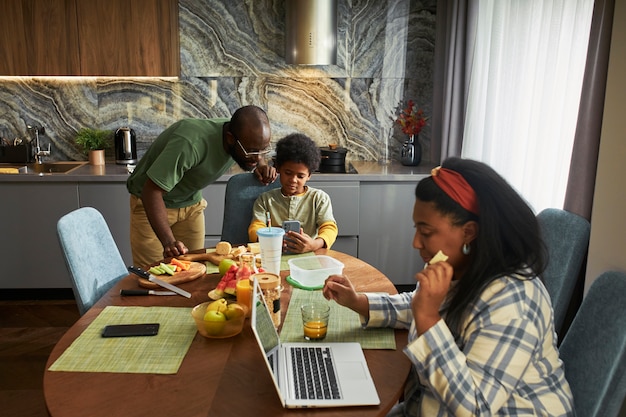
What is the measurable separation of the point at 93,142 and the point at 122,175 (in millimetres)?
609

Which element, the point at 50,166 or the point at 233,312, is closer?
the point at 233,312

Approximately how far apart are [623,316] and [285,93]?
9.88 ft

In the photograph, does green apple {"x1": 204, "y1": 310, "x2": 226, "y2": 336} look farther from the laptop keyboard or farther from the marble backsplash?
the marble backsplash

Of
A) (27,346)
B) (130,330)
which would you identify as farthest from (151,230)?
(130,330)

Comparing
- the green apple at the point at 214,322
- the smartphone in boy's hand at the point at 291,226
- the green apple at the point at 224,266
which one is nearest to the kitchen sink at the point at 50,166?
the smartphone in boy's hand at the point at 291,226

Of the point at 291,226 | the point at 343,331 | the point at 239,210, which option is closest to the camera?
the point at 343,331

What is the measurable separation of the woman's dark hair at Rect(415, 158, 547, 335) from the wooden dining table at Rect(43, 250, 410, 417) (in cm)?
22

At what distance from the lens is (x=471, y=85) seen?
3176mm

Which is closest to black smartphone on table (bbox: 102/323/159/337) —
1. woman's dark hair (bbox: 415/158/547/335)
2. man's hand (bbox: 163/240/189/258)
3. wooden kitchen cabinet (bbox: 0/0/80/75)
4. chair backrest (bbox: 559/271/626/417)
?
man's hand (bbox: 163/240/189/258)

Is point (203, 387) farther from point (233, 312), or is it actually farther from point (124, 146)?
point (124, 146)

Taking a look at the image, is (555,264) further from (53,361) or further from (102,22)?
(102,22)

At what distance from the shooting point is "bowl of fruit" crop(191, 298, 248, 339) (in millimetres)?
1424

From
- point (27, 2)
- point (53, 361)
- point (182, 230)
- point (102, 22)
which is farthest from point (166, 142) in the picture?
point (27, 2)

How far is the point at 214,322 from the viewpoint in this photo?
1419mm
